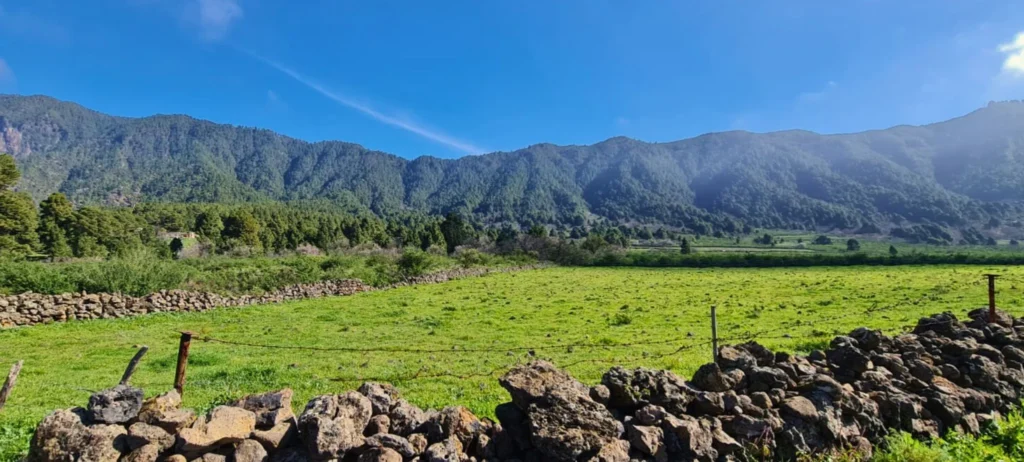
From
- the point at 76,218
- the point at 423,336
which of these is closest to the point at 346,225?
the point at 76,218

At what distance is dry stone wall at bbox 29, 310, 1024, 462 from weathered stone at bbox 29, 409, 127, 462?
1cm

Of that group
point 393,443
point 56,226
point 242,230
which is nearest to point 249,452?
point 393,443

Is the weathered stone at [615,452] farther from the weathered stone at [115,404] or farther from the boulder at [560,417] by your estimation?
the weathered stone at [115,404]

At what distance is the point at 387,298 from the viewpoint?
30.5 metres

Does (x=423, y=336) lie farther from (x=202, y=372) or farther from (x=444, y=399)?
(x=444, y=399)

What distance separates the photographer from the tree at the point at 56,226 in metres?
54.6

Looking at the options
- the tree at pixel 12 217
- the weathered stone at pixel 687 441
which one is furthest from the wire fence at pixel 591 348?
the tree at pixel 12 217

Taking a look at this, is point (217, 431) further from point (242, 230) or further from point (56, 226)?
point (242, 230)

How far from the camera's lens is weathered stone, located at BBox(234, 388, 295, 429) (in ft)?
17.0

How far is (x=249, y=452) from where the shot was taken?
468cm

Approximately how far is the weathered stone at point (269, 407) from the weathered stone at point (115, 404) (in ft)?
3.24

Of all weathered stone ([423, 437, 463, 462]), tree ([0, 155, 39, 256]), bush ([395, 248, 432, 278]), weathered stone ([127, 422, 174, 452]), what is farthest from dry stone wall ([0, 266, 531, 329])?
tree ([0, 155, 39, 256])

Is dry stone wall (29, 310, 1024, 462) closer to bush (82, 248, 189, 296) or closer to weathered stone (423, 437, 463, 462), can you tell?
weathered stone (423, 437, 463, 462)

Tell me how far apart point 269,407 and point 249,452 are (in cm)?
78
